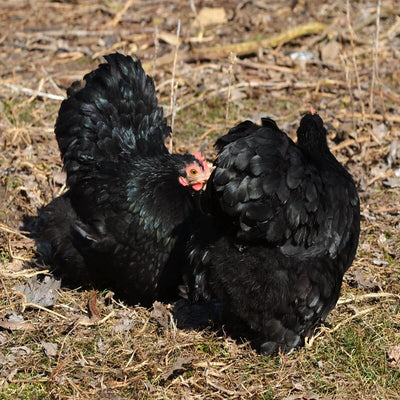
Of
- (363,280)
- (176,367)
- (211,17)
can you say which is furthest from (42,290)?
(211,17)

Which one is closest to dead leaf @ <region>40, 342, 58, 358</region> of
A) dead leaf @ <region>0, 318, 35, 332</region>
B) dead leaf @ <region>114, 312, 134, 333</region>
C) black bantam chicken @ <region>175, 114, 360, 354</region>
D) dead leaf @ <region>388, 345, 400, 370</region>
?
dead leaf @ <region>0, 318, 35, 332</region>

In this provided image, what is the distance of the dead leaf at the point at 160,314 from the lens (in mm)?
4687

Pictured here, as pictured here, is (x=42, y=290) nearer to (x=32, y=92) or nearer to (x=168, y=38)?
(x=32, y=92)

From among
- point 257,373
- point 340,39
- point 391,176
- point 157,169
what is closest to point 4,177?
point 157,169

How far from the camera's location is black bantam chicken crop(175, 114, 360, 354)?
374cm

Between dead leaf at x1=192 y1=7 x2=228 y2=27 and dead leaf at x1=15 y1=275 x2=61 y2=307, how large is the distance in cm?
574

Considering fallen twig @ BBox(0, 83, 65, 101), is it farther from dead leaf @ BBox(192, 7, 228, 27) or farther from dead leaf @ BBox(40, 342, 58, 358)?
dead leaf @ BBox(40, 342, 58, 358)

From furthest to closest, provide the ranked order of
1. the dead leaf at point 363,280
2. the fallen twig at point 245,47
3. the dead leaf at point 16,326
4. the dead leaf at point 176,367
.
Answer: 1. the fallen twig at point 245,47
2. the dead leaf at point 363,280
3. the dead leaf at point 16,326
4. the dead leaf at point 176,367

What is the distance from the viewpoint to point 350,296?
4.95 metres

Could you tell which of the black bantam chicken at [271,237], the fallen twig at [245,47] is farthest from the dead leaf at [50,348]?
the fallen twig at [245,47]

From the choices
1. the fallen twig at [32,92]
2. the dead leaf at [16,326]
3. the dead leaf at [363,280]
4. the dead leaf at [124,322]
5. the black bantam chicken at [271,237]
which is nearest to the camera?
the black bantam chicken at [271,237]

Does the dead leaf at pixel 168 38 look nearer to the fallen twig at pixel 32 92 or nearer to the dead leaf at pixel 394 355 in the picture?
the fallen twig at pixel 32 92

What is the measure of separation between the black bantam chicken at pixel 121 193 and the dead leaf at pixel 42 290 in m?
0.14

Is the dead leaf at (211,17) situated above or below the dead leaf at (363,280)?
above
